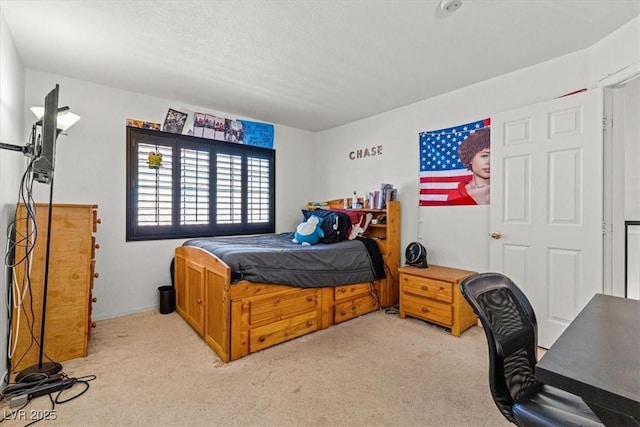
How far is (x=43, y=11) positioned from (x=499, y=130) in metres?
3.71

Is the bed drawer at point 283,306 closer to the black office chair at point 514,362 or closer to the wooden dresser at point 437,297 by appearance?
the wooden dresser at point 437,297

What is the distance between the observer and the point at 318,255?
2949 mm

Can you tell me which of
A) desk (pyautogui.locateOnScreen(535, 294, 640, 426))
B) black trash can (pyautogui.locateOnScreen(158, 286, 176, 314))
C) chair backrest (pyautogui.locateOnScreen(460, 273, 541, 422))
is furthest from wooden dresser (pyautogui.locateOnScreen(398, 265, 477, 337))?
black trash can (pyautogui.locateOnScreen(158, 286, 176, 314))

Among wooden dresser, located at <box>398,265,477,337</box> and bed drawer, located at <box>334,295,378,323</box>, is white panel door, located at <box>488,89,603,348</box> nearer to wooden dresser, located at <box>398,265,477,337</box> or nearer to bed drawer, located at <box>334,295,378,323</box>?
wooden dresser, located at <box>398,265,477,337</box>

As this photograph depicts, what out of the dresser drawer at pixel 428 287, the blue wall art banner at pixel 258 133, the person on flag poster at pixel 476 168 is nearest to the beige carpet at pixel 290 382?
the dresser drawer at pixel 428 287

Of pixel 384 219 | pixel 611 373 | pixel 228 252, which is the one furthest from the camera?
pixel 384 219

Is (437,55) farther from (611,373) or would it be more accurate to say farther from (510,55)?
(611,373)

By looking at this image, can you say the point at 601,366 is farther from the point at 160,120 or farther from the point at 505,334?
the point at 160,120

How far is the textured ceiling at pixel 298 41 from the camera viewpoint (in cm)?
195

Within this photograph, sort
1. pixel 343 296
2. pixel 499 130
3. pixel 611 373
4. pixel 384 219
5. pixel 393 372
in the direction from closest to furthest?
pixel 611 373 → pixel 393 372 → pixel 499 130 → pixel 343 296 → pixel 384 219

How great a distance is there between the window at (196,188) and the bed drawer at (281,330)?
5.98 feet

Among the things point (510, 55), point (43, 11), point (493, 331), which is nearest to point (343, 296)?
point (493, 331)

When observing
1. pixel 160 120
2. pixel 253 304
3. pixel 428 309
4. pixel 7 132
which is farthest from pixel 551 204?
pixel 7 132

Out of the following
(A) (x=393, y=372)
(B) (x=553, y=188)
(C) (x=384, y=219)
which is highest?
(B) (x=553, y=188)
